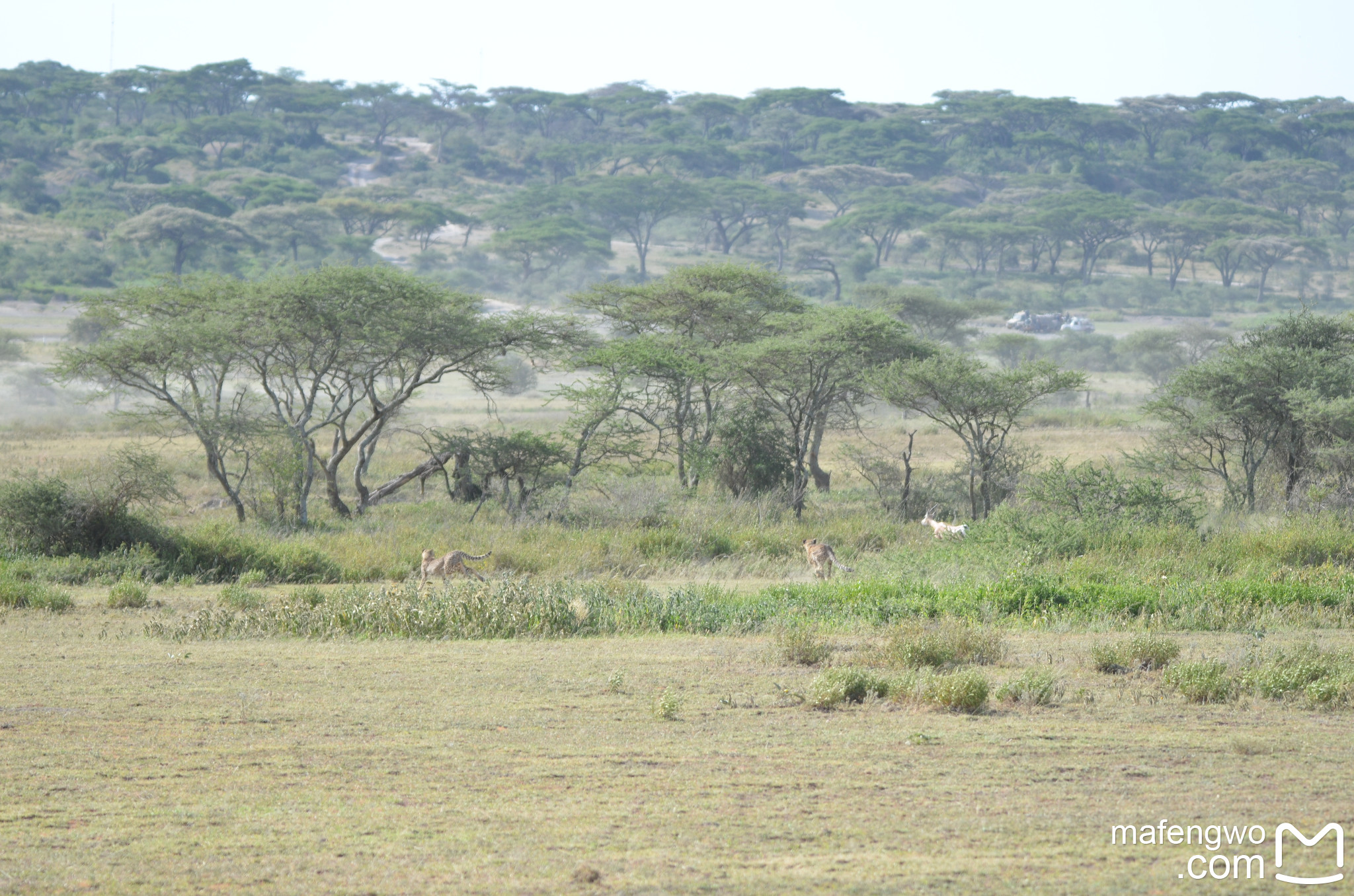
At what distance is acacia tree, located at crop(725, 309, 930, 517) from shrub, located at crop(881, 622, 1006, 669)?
10351 millimetres

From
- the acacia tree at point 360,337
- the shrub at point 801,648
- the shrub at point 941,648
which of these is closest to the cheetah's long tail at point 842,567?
the shrub at point 941,648

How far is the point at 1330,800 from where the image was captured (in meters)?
5.20

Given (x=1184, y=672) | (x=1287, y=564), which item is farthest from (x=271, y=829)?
(x=1287, y=564)

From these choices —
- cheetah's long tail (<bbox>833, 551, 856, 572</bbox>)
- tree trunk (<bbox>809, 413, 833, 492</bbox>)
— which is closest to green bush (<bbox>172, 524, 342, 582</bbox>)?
cheetah's long tail (<bbox>833, 551, 856, 572</bbox>)

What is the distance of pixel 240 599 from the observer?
36.8 feet

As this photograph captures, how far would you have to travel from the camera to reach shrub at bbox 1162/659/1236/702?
23.5 ft

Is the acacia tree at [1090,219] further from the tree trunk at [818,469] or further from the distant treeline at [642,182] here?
the tree trunk at [818,469]

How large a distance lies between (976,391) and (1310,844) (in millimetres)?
14758

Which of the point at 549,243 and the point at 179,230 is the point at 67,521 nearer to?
the point at 179,230

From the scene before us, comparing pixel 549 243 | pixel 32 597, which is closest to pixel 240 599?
pixel 32 597

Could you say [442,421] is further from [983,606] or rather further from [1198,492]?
[983,606]

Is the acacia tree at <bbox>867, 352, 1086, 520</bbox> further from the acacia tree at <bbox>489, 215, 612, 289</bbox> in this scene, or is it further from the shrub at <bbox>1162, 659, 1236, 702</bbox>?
the acacia tree at <bbox>489, 215, 612, 289</bbox>

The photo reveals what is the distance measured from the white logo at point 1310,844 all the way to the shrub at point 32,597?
32.7ft

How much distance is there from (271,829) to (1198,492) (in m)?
16.4
